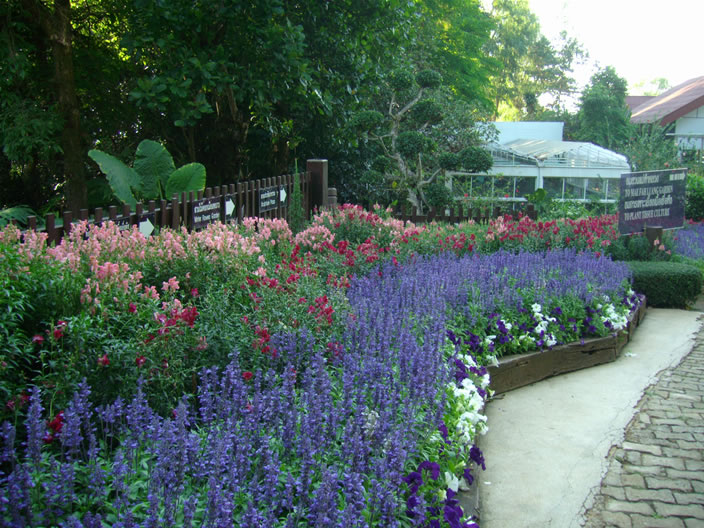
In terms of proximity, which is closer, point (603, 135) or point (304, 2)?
point (304, 2)

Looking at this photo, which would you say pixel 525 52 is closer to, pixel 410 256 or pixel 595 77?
pixel 595 77

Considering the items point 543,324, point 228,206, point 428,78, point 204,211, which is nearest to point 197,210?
point 204,211

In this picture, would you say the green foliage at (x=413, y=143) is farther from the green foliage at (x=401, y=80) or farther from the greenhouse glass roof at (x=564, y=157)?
the greenhouse glass roof at (x=564, y=157)

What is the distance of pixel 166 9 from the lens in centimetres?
934

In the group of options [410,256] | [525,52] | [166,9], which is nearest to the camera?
[410,256]

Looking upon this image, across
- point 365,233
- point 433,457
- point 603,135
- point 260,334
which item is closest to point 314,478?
point 433,457

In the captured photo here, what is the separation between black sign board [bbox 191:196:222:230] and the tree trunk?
491cm

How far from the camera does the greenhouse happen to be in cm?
2102

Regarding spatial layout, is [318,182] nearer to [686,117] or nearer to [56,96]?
[56,96]

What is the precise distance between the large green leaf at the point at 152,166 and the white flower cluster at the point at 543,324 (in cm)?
604

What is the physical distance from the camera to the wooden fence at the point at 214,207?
5.92m

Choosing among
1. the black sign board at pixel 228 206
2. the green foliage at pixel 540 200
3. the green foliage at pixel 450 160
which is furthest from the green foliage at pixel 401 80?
the black sign board at pixel 228 206

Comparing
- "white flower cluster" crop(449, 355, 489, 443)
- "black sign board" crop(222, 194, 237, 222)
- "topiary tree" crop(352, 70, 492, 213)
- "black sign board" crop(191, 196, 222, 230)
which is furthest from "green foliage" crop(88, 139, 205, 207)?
"white flower cluster" crop(449, 355, 489, 443)

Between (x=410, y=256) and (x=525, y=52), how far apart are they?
2098 inches
